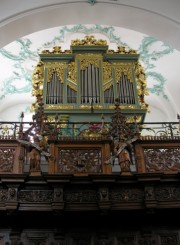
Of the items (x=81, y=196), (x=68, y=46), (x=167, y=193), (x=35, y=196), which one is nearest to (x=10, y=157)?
(x=35, y=196)

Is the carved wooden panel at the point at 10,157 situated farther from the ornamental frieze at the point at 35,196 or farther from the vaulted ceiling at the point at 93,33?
the vaulted ceiling at the point at 93,33

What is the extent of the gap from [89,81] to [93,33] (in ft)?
8.70

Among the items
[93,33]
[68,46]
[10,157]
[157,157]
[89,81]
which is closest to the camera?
[10,157]

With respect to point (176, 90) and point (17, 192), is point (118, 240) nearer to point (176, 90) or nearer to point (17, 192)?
point (17, 192)

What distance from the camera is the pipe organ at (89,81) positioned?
34.4ft

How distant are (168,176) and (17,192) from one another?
2719mm

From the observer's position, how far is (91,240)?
24.0 ft

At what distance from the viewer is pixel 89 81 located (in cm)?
1141

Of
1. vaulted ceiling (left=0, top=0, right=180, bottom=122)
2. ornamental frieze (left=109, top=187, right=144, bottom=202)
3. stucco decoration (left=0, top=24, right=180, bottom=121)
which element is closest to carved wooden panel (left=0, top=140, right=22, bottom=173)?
ornamental frieze (left=109, top=187, right=144, bottom=202)

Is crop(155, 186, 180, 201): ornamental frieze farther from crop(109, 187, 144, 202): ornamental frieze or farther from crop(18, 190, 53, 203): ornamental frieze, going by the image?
crop(18, 190, 53, 203): ornamental frieze

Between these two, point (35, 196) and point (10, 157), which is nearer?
point (35, 196)

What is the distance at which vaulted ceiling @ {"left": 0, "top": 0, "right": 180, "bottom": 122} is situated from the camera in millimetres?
9992

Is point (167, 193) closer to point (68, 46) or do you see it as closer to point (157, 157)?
point (157, 157)

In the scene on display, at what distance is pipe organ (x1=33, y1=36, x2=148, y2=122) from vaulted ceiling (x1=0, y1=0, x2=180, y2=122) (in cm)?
95
